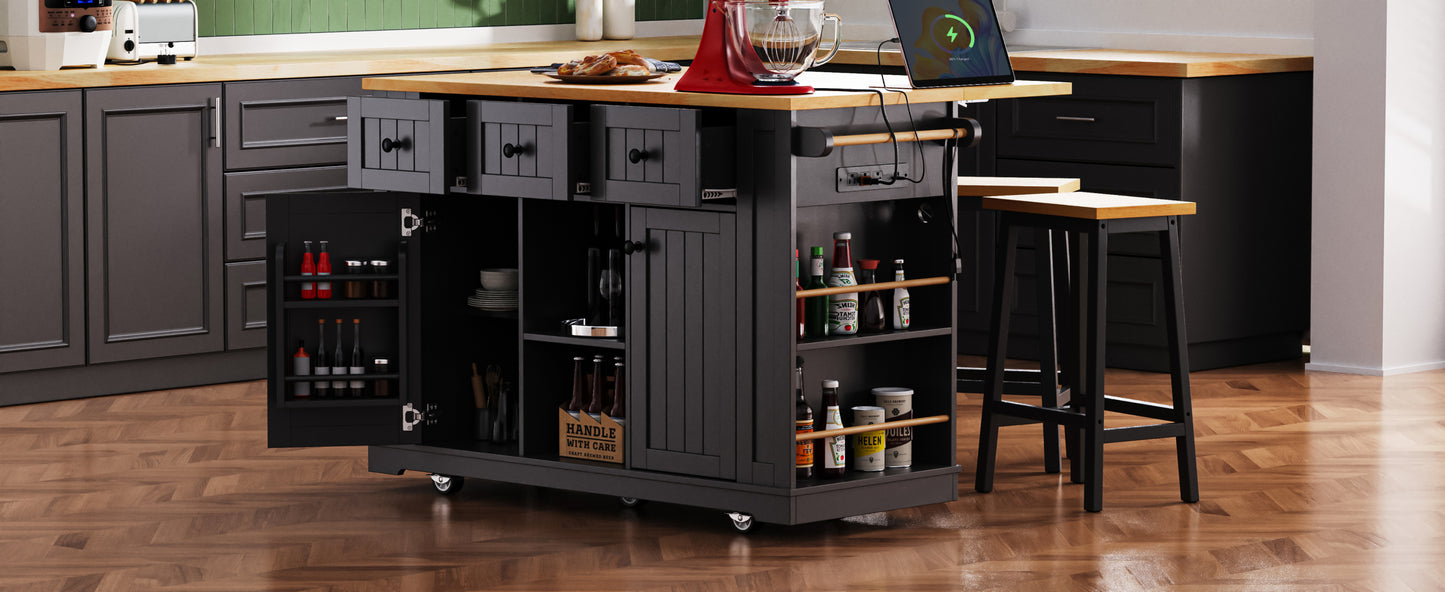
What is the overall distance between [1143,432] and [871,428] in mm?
593

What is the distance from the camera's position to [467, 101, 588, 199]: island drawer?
3.74 m

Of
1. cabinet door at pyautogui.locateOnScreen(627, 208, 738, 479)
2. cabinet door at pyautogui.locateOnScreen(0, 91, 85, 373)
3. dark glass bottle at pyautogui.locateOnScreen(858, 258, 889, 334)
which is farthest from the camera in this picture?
cabinet door at pyautogui.locateOnScreen(0, 91, 85, 373)

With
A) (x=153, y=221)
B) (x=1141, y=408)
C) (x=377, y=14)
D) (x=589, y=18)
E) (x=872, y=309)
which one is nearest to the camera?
(x=872, y=309)

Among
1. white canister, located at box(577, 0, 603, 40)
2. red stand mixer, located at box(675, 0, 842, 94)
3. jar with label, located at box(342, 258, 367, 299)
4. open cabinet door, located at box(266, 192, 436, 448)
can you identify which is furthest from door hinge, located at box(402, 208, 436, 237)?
white canister, located at box(577, 0, 603, 40)

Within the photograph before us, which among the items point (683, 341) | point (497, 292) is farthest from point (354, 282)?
Result: point (683, 341)

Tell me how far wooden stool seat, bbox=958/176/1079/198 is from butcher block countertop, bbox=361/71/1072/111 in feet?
0.78

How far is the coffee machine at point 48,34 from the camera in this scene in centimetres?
501

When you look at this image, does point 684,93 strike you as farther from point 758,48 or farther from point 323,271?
point 323,271

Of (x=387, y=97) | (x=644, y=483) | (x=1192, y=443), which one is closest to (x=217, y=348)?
(x=387, y=97)

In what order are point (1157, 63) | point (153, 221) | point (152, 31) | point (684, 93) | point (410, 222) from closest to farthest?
point (684, 93), point (410, 222), point (153, 221), point (152, 31), point (1157, 63)

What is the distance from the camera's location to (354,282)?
13.4 feet

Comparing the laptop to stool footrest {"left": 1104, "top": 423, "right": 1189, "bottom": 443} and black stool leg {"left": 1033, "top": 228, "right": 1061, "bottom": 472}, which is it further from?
stool footrest {"left": 1104, "top": 423, "right": 1189, "bottom": 443}

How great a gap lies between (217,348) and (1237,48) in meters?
3.24

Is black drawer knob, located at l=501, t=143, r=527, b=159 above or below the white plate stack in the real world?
above
